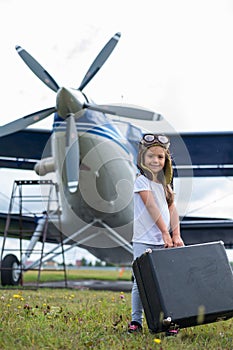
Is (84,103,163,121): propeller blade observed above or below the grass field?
above

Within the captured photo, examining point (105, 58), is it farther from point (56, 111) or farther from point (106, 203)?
point (106, 203)

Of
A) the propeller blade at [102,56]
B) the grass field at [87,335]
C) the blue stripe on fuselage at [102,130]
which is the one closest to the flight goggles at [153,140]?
the grass field at [87,335]

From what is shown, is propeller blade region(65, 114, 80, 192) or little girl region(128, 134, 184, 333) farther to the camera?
propeller blade region(65, 114, 80, 192)

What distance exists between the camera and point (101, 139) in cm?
916

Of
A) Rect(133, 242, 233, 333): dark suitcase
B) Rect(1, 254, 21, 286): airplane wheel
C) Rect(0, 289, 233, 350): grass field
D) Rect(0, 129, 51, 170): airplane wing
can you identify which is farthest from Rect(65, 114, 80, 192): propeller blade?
Rect(133, 242, 233, 333): dark suitcase

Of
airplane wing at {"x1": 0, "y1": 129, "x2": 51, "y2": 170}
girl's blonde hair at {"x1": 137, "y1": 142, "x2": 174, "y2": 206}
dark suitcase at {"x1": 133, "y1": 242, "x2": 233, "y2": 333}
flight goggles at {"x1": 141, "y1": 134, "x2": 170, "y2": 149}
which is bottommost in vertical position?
dark suitcase at {"x1": 133, "y1": 242, "x2": 233, "y2": 333}

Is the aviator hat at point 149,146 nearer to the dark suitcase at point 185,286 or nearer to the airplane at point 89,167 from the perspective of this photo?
the dark suitcase at point 185,286

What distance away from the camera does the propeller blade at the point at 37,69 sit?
891 cm

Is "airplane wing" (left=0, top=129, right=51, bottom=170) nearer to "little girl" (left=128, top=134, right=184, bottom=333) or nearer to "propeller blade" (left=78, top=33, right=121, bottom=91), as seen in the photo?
"propeller blade" (left=78, top=33, right=121, bottom=91)

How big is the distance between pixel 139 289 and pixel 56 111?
21.1 feet

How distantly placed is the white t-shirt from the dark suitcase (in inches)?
11.3

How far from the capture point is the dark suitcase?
226 centimetres

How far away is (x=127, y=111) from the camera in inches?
339

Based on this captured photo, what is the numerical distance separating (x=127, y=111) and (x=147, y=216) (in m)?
6.04
